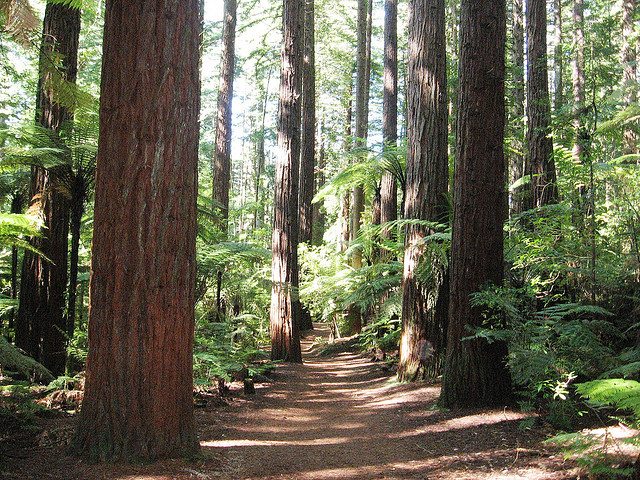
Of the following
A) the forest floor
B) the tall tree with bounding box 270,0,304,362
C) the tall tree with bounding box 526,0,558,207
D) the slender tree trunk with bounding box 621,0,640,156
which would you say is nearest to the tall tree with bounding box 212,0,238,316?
the tall tree with bounding box 270,0,304,362

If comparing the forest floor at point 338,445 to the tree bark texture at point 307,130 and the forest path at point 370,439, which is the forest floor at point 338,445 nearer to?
the forest path at point 370,439

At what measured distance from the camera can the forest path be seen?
424 centimetres

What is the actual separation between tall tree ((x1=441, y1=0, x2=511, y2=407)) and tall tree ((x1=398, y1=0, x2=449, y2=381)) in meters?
1.76

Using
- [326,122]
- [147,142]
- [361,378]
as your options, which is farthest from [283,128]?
[326,122]

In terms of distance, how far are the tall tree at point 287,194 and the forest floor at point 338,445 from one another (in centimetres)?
381

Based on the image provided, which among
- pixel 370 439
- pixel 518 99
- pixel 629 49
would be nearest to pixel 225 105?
pixel 518 99

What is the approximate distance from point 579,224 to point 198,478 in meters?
5.69

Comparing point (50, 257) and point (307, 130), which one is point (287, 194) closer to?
point (50, 257)

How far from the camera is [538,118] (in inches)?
460

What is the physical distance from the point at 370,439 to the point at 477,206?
273 centimetres

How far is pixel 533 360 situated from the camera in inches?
195

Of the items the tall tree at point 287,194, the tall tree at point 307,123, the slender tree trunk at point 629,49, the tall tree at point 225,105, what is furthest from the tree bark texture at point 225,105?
the slender tree trunk at point 629,49

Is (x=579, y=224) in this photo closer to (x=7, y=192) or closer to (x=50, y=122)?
(x=50, y=122)

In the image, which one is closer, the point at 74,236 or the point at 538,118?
the point at 74,236
